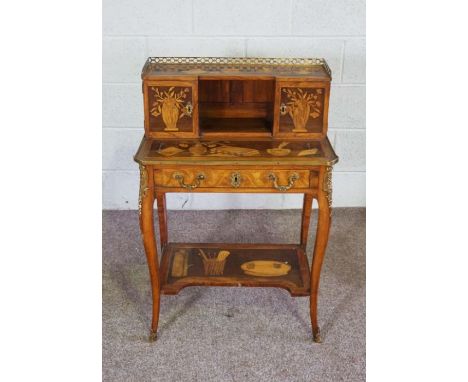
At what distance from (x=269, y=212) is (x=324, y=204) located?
1191 millimetres

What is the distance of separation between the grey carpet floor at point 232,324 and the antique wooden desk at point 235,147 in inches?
4.1

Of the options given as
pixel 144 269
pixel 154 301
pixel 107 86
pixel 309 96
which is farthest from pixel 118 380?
pixel 107 86

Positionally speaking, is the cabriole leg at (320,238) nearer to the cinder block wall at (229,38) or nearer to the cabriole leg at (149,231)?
the cabriole leg at (149,231)

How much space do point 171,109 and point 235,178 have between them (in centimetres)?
38

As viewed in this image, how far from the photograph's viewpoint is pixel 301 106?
219cm

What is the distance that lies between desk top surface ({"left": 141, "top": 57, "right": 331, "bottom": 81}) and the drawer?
0.37 metres

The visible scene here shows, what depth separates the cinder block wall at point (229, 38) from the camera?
2.82m

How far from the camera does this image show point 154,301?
2.32 m

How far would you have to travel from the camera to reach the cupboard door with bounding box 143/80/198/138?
84.9 inches

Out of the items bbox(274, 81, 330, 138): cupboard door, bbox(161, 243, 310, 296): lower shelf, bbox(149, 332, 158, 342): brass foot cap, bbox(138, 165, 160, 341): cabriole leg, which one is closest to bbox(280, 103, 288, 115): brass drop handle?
bbox(274, 81, 330, 138): cupboard door

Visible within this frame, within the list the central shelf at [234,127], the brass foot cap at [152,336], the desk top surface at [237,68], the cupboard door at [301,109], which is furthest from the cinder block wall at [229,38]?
the brass foot cap at [152,336]

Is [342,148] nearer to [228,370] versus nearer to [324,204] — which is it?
[324,204]

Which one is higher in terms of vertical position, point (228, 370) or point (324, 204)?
point (324, 204)

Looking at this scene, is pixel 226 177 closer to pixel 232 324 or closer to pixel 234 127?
pixel 234 127
